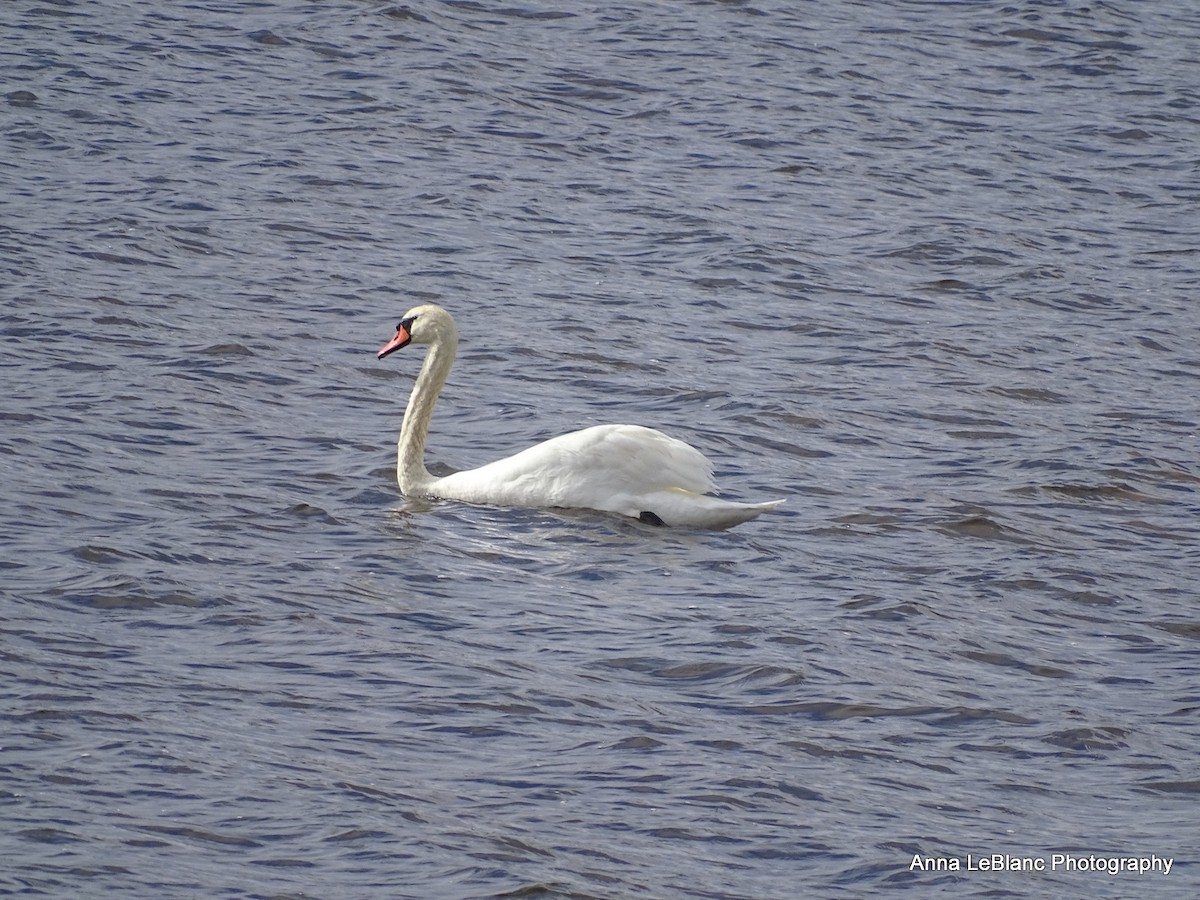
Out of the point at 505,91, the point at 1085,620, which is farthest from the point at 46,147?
the point at 1085,620

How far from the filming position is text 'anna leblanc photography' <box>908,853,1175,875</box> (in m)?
6.84

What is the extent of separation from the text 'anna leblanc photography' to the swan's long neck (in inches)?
198

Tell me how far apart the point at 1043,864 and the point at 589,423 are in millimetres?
6072

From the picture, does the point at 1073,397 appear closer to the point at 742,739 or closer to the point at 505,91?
the point at 742,739

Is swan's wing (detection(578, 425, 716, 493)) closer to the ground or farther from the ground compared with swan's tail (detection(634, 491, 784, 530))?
farther from the ground

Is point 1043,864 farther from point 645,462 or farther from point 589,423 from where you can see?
point 589,423

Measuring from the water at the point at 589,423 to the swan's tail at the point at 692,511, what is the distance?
147mm

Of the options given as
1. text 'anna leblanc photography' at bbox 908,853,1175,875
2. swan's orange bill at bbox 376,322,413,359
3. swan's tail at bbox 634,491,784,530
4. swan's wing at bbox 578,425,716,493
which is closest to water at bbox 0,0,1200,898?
text 'anna leblanc photography' at bbox 908,853,1175,875

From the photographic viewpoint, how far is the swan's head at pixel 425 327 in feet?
39.7

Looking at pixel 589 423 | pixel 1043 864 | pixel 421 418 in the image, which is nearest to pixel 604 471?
pixel 421 418

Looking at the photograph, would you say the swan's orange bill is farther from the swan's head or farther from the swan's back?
the swan's back

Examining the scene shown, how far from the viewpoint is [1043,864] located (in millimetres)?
6883

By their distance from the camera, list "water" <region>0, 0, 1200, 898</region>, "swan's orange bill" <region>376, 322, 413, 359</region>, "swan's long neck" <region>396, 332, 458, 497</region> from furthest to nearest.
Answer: "swan's orange bill" <region>376, 322, 413, 359</region>
"swan's long neck" <region>396, 332, 458, 497</region>
"water" <region>0, 0, 1200, 898</region>

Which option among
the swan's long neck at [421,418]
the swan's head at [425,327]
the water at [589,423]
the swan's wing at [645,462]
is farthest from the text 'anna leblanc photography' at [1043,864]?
the swan's head at [425,327]
